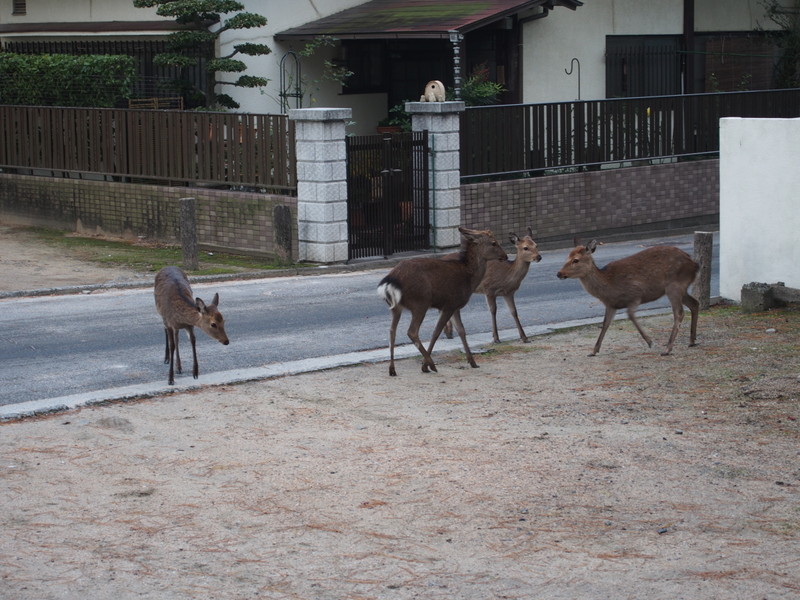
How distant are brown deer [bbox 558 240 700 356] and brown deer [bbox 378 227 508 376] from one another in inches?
31.6

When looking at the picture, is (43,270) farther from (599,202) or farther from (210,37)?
(599,202)

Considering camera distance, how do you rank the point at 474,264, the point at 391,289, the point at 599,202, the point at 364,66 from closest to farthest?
the point at 391,289 → the point at 474,264 → the point at 599,202 → the point at 364,66

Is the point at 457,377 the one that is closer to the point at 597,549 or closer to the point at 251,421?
the point at 251,421

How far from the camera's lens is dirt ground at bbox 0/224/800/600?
6.49 metres

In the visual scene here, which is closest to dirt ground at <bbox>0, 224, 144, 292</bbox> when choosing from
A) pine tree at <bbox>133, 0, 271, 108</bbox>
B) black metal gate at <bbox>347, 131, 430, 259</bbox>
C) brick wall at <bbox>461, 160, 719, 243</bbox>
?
black metal gate at <bbox>347, 131, 430, 259</bbox>

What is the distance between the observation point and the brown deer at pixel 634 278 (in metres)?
11.9

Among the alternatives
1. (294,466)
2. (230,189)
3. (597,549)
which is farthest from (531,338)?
(230,189)

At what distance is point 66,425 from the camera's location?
945cm

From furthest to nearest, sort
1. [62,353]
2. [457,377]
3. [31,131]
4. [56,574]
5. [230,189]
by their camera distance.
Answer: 1. [31,131]
2. [230,189]
3. [62,353]
4. [457,377]
5. [56,574]

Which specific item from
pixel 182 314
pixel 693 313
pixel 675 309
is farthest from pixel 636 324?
pixel 182 314

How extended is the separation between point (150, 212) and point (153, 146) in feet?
3.80

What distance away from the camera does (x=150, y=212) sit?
21.5m

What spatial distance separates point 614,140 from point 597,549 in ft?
56.0

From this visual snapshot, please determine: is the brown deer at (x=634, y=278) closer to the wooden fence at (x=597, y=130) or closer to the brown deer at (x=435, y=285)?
the brown deer at (x=435, y=285)
